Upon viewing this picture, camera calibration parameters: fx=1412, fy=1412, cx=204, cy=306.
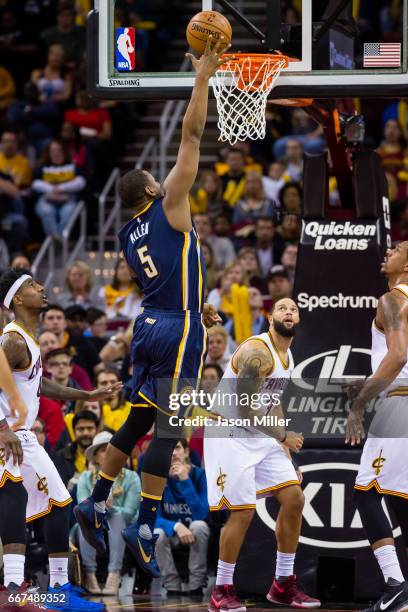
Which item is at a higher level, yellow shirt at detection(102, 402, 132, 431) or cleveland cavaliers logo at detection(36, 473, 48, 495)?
cleveland cavaliers logo at detection(36, 473, 48, 495)

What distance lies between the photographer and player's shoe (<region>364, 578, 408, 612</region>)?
364 inches

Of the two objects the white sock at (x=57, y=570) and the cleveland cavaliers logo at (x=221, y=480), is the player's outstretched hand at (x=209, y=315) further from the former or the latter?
the white sock at (x=57, y=570)

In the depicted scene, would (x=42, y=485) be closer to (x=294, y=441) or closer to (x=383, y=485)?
(x=294, y=441)

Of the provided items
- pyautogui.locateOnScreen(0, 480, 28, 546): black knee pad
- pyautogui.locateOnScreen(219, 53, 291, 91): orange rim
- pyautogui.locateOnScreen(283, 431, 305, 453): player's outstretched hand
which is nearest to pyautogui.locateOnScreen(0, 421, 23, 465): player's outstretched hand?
pyautogui.locateOnScreen(0, 480, 28, 546): black knee pad

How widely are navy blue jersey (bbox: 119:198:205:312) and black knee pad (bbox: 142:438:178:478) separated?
0.86 metres

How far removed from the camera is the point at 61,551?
392 inches

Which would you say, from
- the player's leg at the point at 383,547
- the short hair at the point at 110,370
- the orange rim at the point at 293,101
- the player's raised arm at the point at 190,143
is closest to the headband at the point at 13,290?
the player's raised arm at the point at 190,143

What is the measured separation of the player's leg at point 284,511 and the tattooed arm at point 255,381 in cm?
14

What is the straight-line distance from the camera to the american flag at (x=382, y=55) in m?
10.2

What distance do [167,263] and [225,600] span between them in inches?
101

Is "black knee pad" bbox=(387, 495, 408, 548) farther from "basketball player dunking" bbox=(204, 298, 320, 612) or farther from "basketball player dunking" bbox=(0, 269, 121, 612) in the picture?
"basketball player dunking" bbox=(0, 269, 121, 612)

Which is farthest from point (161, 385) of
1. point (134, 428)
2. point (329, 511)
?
point (329, 511)

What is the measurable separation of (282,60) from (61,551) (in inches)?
150

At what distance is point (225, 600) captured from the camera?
9.96 metres
